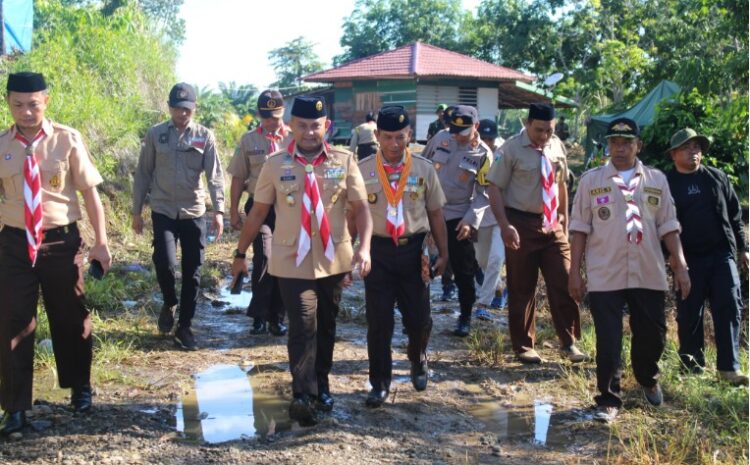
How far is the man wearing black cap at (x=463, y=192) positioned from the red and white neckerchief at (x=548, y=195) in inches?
44.8

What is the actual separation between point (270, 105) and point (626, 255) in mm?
3453

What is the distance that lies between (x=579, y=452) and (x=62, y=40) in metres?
12.0

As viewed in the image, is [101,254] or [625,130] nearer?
[101,254]

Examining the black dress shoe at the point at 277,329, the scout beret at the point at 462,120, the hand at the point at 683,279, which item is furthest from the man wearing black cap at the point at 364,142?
the hand at the point at 683,279

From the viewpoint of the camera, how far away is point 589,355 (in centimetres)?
695

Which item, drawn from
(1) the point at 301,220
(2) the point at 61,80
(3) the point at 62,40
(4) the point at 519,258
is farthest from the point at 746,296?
(3) the point at 62,40

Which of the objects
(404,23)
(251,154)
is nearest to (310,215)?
(251,154)

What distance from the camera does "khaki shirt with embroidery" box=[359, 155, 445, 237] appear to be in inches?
221

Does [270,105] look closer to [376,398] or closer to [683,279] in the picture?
[376,398]

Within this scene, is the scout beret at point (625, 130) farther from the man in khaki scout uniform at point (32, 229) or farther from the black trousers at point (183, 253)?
the black trousers at point (183, 253)

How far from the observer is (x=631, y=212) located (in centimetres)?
544

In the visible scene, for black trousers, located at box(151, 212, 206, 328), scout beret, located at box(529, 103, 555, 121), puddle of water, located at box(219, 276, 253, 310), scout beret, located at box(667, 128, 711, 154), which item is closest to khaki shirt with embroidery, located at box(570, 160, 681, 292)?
scout beret, located at box(667, 128, 711, 154)

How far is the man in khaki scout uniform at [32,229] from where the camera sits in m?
4.93

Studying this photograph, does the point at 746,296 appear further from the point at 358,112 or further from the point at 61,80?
the point at 358,112
